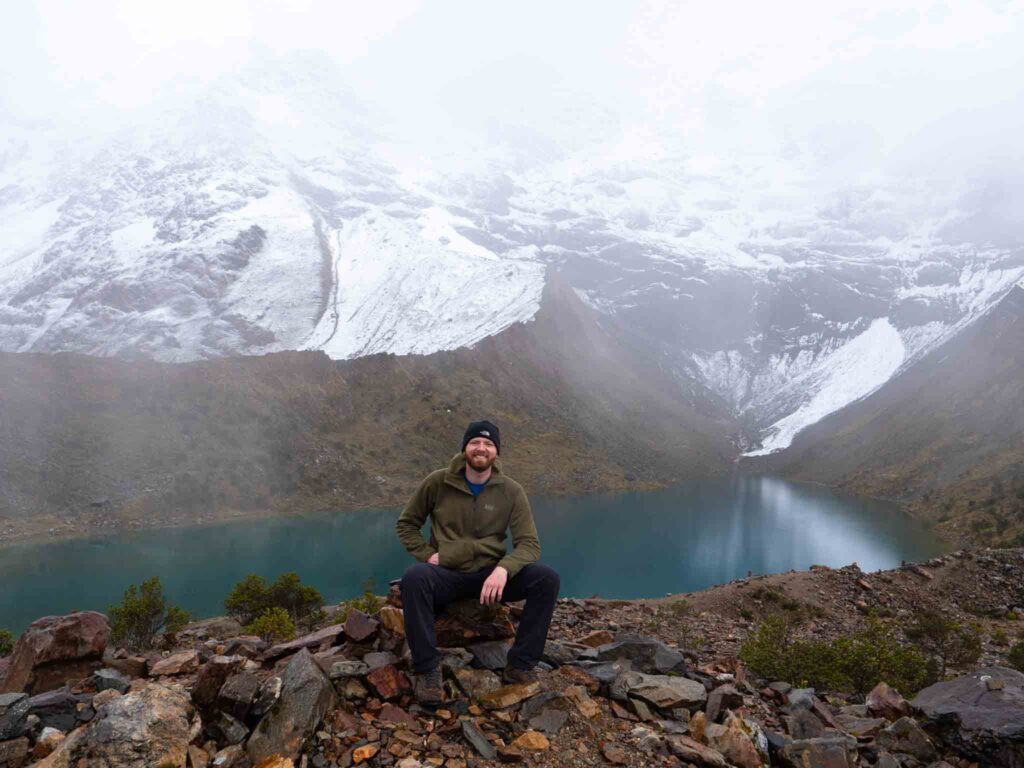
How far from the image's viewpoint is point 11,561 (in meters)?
48.4

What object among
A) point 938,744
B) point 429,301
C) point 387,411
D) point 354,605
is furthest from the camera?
point 429,301

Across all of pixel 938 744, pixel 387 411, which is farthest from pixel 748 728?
pixel 387 411

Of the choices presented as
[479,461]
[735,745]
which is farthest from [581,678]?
[479,461]

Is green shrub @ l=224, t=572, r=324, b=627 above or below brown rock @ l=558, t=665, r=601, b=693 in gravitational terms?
below

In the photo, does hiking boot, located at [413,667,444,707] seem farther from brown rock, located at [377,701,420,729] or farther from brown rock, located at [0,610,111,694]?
brown rock, located at [0,610,111,694]

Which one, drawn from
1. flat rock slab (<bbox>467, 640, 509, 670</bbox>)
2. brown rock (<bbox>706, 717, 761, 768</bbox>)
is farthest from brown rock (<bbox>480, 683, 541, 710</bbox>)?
brown rock (<bbox>706, 717, 761, 768</bbox>)

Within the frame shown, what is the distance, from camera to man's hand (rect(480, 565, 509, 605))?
6.66m

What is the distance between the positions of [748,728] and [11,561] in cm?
5917

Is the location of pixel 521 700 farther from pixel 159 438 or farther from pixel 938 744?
pixel 159 438

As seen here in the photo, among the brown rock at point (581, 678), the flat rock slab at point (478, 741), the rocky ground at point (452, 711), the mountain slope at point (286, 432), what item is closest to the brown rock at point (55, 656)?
the rocky ground at point (452, 711)

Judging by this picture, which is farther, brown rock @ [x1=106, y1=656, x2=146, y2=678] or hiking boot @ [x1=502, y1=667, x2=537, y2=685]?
brown rock @ [x1=106, y1=656, x2=146, y2=678]

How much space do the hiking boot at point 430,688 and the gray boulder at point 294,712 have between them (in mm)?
875

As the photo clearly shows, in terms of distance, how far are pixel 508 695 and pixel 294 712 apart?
221 cm

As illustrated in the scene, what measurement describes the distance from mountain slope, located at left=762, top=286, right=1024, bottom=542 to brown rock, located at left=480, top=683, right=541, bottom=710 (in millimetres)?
60493
